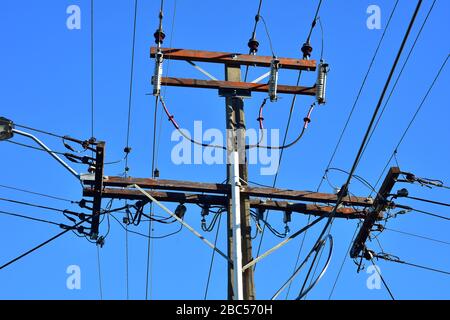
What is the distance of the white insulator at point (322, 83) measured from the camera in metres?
13.6

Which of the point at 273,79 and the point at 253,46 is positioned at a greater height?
the point at 253,46

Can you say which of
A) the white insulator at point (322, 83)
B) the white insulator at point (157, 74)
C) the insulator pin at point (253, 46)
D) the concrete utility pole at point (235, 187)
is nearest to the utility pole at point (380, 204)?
the concrete utility pole at point (235, 187)

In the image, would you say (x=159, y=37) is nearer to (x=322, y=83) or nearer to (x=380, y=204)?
(x=322, y=83)

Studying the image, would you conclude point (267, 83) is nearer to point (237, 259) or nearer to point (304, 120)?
point (304, 120)

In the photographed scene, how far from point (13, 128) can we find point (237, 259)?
12.8ft

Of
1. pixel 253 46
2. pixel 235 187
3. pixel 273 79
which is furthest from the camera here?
pixel 253 46

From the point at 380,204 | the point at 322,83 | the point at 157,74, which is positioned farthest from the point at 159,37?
the point at 380,204

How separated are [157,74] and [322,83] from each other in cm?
243

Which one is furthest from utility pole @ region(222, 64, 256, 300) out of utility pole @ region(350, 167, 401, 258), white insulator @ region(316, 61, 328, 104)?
utility pole @ region(350, 167, 401, 258)

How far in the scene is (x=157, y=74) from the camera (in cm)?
1318

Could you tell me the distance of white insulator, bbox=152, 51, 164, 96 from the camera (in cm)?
1312

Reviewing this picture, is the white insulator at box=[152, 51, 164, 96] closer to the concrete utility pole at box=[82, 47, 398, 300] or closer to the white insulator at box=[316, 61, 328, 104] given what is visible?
the concrete utility pole at box=[82, 47, 398, 300]
